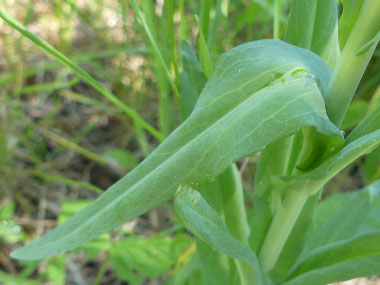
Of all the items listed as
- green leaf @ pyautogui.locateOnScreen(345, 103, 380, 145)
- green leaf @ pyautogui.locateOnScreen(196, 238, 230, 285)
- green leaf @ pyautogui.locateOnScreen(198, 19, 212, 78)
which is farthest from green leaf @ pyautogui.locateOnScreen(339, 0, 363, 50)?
green leaf @ pyautogui.locateOnScreen(196, 238, 230, 285)

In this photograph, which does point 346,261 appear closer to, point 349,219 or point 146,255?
point 349,219

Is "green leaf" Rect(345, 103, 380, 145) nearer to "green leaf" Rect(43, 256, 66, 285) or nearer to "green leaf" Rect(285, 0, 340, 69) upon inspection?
"green leaf" Rect(285, 0, 340, 69)

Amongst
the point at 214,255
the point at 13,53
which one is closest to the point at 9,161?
the point at 13,53

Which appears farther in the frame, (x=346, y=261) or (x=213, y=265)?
(x=213, y=265)

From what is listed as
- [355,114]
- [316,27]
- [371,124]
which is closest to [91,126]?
[355,114]

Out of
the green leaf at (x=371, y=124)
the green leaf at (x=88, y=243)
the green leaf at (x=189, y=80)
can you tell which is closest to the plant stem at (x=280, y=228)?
the green leaf at (x=371, y=124)

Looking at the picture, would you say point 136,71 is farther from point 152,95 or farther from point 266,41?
point 266,41

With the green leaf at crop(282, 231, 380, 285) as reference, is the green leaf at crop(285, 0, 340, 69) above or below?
above
